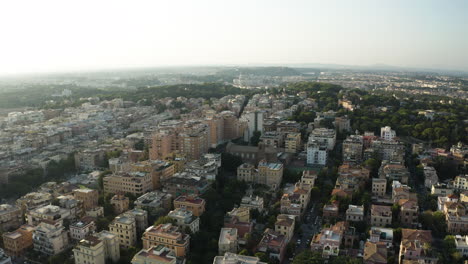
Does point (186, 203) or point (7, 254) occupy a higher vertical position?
point (186, 203)

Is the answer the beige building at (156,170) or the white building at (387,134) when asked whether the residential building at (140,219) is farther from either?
the white building at (387,134)

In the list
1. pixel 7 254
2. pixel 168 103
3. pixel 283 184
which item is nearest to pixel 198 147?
pixel 283 184

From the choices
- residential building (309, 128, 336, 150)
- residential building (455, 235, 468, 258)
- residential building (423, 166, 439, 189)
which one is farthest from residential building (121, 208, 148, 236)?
residential building (309, 128, 336, 150)

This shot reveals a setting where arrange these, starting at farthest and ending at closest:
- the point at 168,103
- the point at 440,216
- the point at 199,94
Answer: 1. the point at 199,94
2. the point at 168,103
3. the point at 440,216

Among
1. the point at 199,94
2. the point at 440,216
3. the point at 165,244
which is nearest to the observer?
the point at 165,244

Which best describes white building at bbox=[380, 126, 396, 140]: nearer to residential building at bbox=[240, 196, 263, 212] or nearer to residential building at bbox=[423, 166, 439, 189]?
residential building at bbox=[423, 166, 439, 189]

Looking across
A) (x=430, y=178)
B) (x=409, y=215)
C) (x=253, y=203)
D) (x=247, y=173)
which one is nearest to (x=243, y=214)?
(x=253, y=203)

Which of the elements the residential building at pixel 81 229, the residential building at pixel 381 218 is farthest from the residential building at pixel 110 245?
the residential building at pixel 381 218

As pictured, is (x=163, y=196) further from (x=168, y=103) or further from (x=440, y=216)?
(x=168, y=103)
